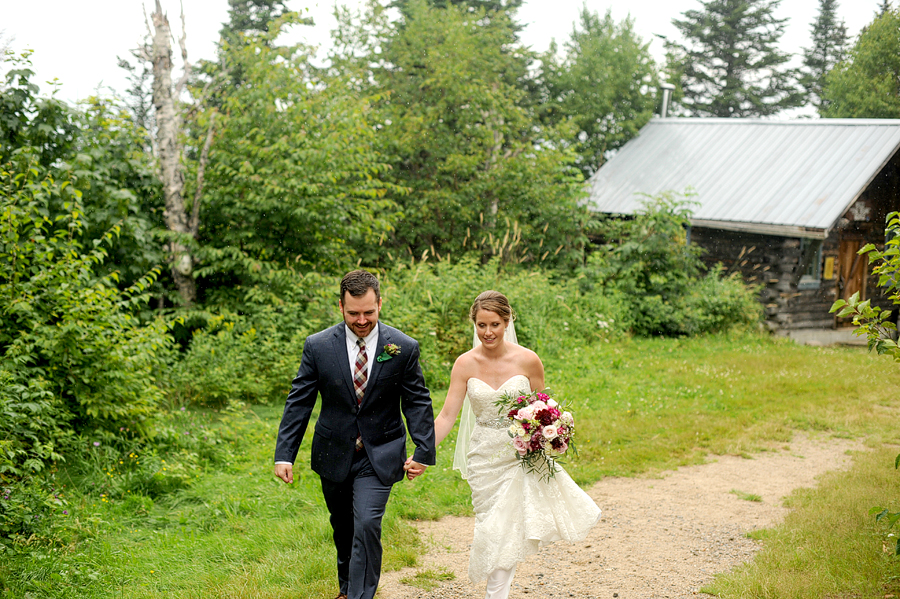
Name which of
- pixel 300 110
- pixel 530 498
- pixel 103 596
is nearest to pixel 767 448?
pixel 530 498

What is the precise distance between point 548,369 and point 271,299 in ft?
14.3

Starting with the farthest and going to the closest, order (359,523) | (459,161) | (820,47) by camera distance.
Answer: (820,47) → (459,161) → (359,523)

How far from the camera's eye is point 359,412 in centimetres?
399

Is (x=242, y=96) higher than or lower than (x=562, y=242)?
higher

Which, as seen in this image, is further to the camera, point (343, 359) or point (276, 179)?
point (276, 179)

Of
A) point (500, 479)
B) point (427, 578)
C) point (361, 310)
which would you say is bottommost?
point (427, 578)

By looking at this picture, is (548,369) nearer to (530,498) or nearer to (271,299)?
(271,299)

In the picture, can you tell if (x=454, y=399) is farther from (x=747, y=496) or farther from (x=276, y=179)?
(x=276, y=179)

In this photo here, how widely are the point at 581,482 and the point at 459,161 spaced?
1068cm

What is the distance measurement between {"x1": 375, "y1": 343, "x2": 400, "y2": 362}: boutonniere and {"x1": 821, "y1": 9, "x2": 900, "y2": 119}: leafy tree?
13276 mm

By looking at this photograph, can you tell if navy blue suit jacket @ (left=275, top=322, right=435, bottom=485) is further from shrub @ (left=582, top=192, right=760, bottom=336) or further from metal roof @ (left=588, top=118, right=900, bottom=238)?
metal roof @ (left=588, top=118, right=900, bottom=238)

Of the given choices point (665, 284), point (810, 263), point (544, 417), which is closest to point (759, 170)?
point (810, 263)

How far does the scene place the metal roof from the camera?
1535cm

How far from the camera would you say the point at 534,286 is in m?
12.9
